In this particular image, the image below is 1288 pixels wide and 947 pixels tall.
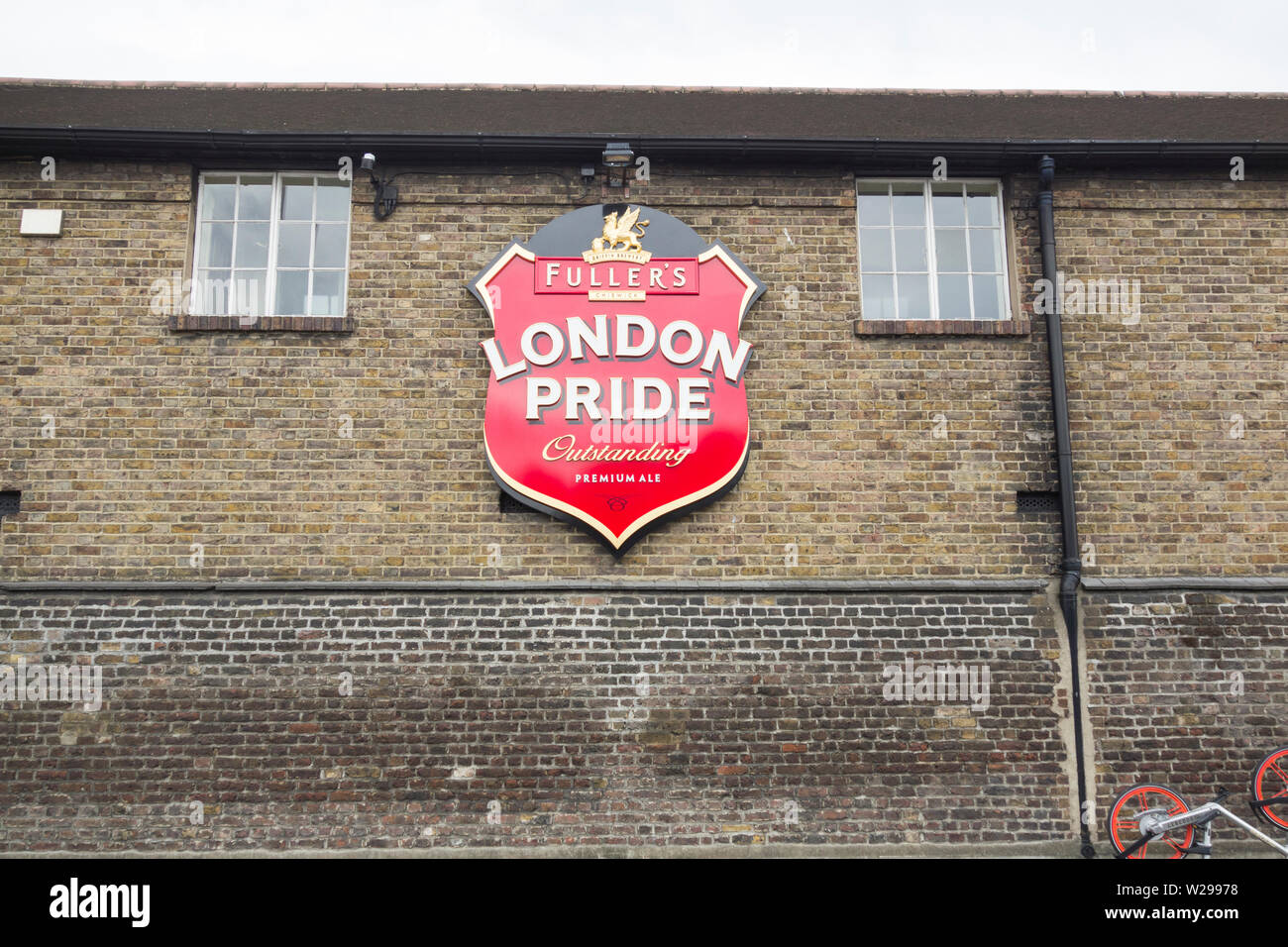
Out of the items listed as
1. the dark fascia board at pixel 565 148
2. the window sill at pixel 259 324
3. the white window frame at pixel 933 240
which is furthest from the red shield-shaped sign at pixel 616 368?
the window sill at pixel 259 324

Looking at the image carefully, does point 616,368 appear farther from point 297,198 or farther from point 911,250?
point 297,198

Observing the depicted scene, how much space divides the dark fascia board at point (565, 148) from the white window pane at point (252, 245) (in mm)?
627

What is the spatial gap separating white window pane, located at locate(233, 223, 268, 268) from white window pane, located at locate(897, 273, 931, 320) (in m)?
5.73

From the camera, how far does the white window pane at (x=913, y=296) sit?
7.95 meters

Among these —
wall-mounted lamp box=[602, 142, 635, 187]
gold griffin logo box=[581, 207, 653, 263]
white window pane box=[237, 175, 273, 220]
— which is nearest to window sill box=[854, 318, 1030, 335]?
gold griffin logo box=[581, 207, 653, 263]

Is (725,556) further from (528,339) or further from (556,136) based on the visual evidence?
(556,136)

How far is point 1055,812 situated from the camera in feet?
22.9

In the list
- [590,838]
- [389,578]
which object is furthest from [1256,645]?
[389,578]

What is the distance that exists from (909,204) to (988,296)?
113 cm

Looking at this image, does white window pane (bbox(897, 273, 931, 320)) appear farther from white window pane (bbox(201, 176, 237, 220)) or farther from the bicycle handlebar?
white window pane (bbox(201, 176, 237, 220))

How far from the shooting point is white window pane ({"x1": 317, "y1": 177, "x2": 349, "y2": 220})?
7.93 m

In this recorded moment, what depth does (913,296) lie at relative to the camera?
798 centimetres

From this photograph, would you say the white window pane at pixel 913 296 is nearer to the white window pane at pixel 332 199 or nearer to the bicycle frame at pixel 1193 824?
the bicycle frame at pixel 1193 824

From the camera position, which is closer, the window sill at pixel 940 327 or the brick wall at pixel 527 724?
the brick wall at pixel 527 724
